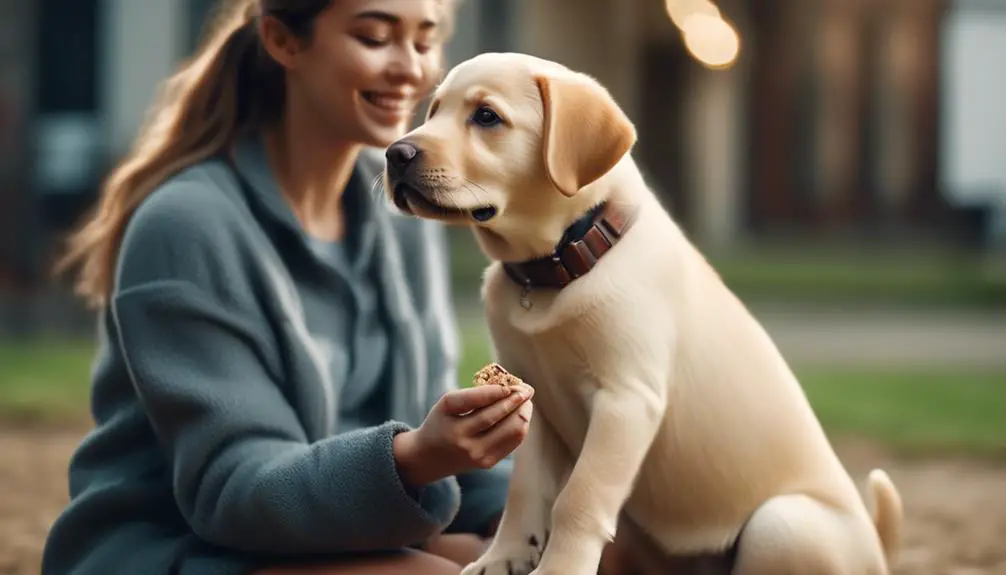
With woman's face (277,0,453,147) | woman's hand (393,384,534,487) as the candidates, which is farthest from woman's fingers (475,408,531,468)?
woman's face (277,0,453,147)

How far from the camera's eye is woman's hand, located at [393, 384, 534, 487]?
1914mm

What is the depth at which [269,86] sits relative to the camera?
285 centimetres

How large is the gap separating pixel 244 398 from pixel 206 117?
758 millimetres

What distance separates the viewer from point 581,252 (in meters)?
2.01

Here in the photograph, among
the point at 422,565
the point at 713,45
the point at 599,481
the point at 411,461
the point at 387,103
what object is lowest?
the point at 713,45

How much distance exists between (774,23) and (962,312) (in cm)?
857

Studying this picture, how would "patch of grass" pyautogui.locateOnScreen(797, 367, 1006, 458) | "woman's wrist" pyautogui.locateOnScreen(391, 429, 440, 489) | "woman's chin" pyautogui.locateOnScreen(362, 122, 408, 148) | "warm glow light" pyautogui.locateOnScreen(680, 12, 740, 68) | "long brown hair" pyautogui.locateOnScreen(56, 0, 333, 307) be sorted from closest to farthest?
"woman's wrist" pyautogui.locateOnScreen(391, 429, 440, 489) < "woman's chin" pyautogui.locateOnScreen(362, 122, 408, 148) < "long brown hair" pyautogui.locateOnScreen(56, 0, 333, 307) < "patch of grass" pyautogui.locateOnScreen(797, 367, 1006, 458) < "warm glow light" pyautogui.locateOnScreen(680, 12, 740, 68)

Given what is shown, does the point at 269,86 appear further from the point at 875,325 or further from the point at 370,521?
the point at 875,325

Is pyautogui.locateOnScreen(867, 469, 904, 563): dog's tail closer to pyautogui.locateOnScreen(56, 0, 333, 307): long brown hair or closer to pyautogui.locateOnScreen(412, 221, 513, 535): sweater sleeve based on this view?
pyautogui.locateOnScreen(412, 221, 513, 535): sweater sleeve

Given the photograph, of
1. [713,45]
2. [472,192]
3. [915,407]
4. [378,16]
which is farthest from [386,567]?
[713,45]

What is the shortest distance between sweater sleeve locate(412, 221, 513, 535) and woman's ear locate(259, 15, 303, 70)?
0.65 metres

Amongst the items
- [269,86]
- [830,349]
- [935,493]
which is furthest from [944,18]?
[269,86]

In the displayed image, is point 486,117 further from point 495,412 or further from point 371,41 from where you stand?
point 371,41

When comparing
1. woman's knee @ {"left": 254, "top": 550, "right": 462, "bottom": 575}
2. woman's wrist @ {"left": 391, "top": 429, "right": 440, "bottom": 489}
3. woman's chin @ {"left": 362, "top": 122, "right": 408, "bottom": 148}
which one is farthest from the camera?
woman's chin @ {"left": 362, "top": 122, "right": 408, "bottom": 148}
